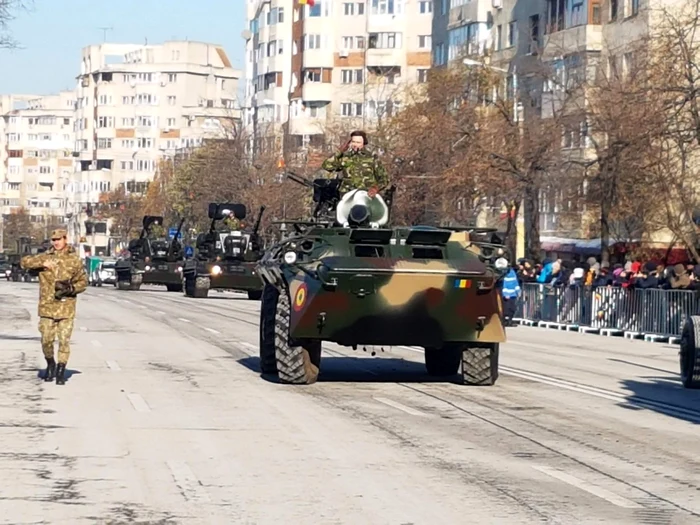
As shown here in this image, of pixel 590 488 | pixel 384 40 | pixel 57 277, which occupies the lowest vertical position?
pixel 590 488

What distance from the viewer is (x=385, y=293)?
1745 centimetres

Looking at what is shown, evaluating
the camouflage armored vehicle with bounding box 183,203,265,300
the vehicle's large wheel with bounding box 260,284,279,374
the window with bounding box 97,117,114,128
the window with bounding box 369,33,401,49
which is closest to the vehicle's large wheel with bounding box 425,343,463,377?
the vehicle's large wheel with bounding box 260,284,279,374

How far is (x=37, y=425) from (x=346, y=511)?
192 inches

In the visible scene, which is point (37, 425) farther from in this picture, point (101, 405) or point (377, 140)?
point (377, 140)

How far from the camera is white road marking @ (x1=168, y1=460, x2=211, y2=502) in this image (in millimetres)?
10031

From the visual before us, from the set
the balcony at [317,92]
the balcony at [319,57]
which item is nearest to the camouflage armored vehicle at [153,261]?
the balcony at [317,92]

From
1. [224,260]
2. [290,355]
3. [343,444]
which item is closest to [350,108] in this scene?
[224,260]

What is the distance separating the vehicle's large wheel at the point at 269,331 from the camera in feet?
62.8

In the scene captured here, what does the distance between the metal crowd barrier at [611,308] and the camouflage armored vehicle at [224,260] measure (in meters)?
13.8

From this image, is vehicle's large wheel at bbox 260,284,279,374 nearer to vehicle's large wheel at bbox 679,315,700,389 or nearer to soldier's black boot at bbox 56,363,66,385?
soldier's black boot at bbox 56,363,66,385

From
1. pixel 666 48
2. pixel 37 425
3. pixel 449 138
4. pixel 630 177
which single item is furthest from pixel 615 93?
pixel 37 425

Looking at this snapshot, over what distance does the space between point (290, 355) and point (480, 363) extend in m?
2.19

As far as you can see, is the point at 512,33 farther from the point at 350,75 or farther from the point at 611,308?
the point at 350,75

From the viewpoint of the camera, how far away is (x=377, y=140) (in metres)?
60.3
